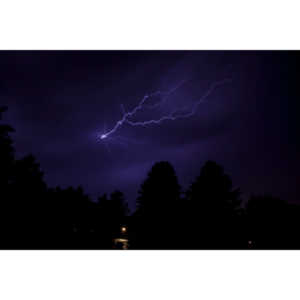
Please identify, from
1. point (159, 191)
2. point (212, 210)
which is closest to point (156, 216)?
point (159, 191)

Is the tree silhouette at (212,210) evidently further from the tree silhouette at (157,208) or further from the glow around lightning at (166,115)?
the glow around lightning at (166,115)

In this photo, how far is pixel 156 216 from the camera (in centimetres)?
948

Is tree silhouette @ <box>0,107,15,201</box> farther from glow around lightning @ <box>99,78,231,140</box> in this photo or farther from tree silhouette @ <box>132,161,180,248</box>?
tree silhouette @ <box>132,161,180,248</box>

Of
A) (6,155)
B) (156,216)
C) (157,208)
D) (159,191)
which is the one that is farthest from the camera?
(159,191)

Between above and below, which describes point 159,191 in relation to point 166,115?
below

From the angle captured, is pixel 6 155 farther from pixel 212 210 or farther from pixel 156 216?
pixel 212 210

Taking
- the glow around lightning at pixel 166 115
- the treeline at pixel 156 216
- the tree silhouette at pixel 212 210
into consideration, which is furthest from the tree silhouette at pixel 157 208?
the glow around lightning at pixel 166 115

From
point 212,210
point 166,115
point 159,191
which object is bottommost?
point 212,210

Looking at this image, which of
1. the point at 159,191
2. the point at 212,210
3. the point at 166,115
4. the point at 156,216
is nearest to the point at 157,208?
the point at 156,216

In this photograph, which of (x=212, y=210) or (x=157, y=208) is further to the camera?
(x=157, y=208)

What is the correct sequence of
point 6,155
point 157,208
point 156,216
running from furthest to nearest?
point 157,208 < point 156,216 < point 6,155

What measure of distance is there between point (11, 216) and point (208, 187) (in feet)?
26.8

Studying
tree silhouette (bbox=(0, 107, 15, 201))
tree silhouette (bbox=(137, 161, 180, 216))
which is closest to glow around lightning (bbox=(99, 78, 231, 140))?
tree silhouette (bbox=(0, 107, 15, 201))
